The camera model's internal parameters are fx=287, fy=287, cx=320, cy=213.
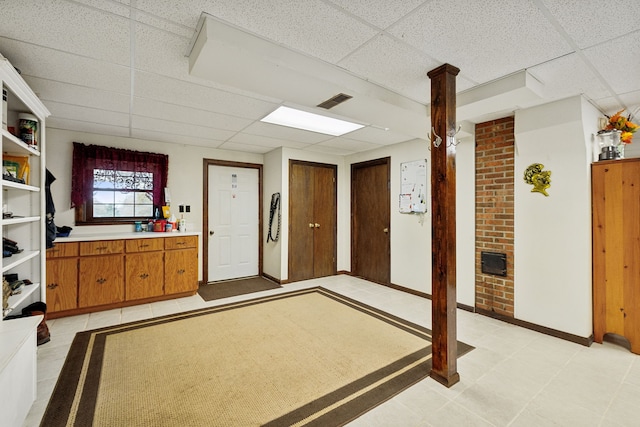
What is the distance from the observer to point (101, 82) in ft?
8.21

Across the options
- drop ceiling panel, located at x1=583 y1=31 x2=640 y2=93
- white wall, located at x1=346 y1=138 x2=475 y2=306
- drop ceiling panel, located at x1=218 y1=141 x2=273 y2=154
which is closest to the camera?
drop ceiling panel, located at x1=583 y1=31 x2=640 y2=93

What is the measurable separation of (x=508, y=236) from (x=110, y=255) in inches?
194

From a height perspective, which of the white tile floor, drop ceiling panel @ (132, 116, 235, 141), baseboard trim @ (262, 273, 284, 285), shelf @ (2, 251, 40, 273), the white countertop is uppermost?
drop ceiling panel @ (132, 116, 235, 141)

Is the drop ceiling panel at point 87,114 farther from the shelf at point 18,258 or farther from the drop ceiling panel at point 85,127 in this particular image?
the shelf at point 18,258

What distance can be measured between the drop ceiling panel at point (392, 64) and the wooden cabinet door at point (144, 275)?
3.54 m

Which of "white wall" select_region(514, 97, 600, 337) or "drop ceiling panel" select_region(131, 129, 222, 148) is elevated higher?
"drop ceiling panel" select_region(131, 129, 222, 148)

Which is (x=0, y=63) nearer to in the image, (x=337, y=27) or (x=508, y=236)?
(x=337, y=27)

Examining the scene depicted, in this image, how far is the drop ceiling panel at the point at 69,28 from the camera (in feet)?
5.27

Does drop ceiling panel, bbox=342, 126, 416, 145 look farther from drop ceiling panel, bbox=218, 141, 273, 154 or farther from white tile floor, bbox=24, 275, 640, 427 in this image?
white tile floor, bbox=24, 275, 640, 427

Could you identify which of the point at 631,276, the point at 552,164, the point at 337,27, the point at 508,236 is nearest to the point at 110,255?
the point at 337,27

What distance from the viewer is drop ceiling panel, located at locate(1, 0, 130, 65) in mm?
1606

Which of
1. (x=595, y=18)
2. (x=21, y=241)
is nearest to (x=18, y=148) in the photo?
(x=21, y=241)

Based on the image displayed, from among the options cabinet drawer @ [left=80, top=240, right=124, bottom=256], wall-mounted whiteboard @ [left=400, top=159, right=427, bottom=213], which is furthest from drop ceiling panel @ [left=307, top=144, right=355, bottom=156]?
cabinet drawer @ [left=80, top=240, right=124, bottom=256]

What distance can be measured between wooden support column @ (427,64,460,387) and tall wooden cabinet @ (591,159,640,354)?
6.14ft
